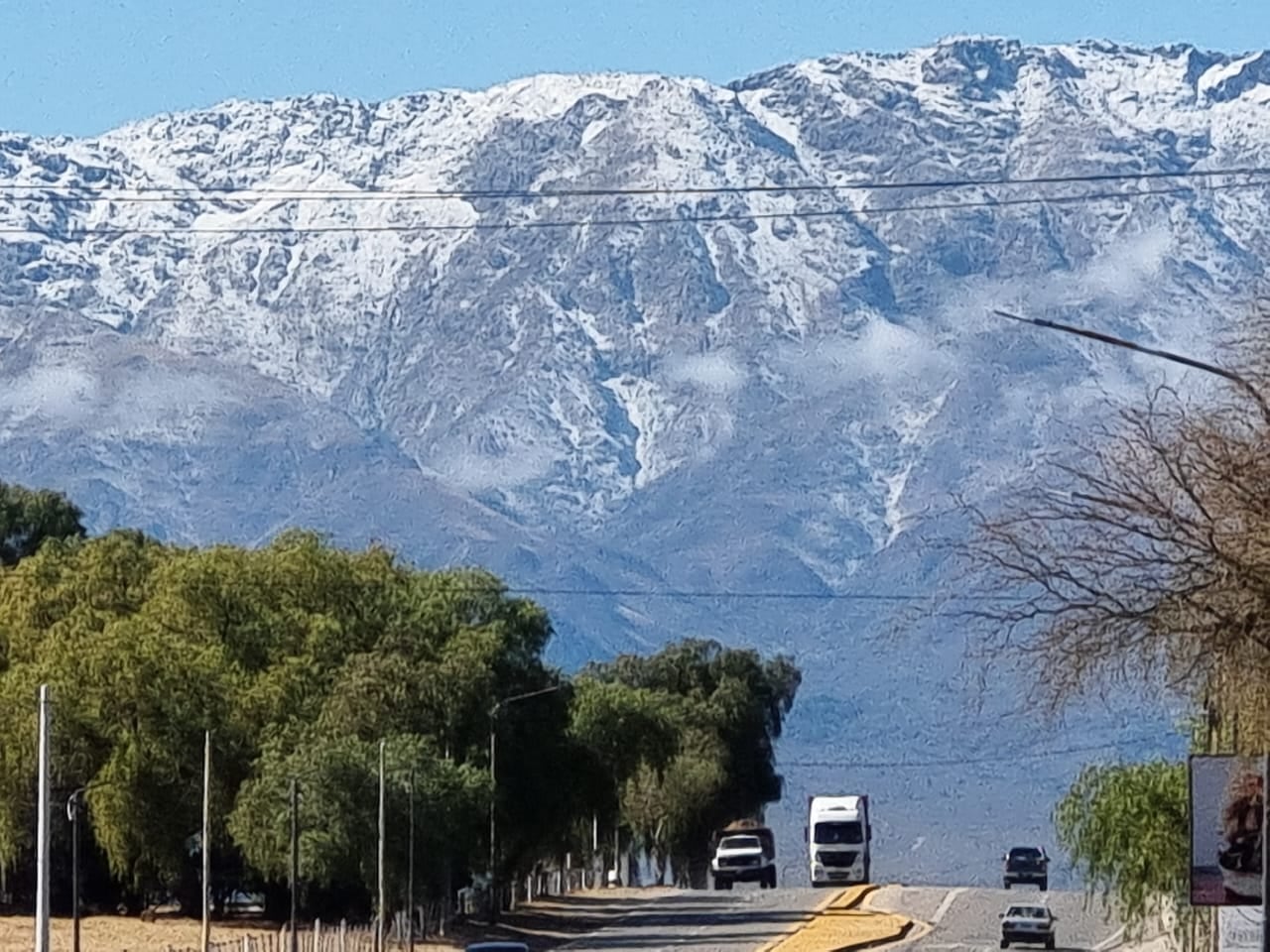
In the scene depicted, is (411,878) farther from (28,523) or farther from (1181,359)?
(28,523)

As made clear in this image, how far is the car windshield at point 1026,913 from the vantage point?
78625 mm

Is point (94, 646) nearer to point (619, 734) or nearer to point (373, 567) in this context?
point (373, 567)

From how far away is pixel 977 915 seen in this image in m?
94.2

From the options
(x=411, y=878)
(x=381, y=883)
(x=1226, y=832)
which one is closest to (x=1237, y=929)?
(x=1226, y=832)

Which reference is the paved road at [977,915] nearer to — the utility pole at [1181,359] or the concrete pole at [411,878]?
the concrete pole at [411,878]

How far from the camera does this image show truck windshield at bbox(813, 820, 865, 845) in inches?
4860

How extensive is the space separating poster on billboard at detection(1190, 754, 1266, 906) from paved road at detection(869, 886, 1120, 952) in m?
41.7

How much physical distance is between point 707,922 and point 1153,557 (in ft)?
201

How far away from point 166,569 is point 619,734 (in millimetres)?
34704

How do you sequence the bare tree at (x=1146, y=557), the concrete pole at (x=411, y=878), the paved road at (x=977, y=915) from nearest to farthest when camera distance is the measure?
the bare tree at (x=1146, y=557)
the paved road at (x=977, y=915)
the concrete pole at (x=411, y=878)

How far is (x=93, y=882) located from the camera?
95.8 meters

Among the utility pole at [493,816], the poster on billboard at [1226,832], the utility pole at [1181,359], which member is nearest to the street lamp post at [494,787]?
the utility pole at [493,816]

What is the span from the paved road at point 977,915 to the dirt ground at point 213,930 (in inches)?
403

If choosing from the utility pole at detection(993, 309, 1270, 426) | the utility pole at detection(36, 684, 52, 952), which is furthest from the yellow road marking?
the utility pole at detection(993, 309, 1270, 426)
